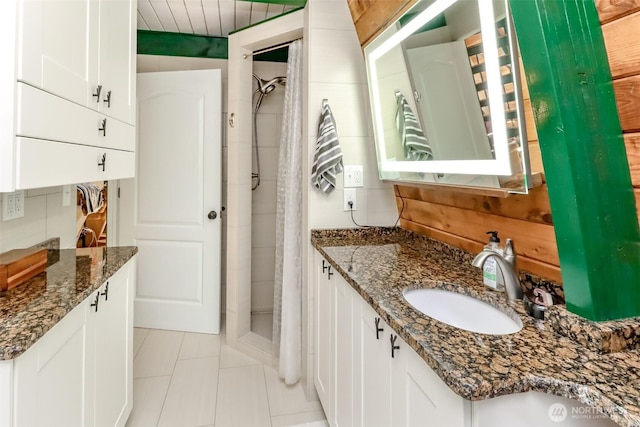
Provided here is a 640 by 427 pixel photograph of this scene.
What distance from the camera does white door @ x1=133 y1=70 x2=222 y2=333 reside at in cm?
282

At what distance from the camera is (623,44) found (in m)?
0.82

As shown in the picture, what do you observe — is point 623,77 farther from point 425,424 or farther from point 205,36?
point 205,36

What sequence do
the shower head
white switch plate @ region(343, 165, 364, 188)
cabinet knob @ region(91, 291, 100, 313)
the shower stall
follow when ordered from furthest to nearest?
1. the shower stall
2. the shower head
3. white switch plate @ region(343, 165, 364, 188)
4. cabinet knob @ region(91, 291, 100, 313)

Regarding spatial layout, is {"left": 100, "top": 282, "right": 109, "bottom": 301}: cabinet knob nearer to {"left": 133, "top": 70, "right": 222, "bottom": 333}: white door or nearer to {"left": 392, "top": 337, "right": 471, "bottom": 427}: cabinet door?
{"left": 392, "top": 337, "right": 471, "bottom": 427}: cabinet door

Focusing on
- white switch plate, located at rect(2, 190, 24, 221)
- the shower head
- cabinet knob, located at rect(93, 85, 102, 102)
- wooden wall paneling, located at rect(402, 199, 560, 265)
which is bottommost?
wooden wall paneling, located at rect(402, 199, 560, 265)

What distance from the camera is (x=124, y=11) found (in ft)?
5.34

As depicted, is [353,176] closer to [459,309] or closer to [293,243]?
[293,243]

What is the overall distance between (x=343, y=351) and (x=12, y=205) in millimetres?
1388

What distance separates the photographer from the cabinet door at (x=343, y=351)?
1375 millimetres

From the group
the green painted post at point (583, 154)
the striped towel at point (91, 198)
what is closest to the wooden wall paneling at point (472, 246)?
the green painted post at point (583, 154)

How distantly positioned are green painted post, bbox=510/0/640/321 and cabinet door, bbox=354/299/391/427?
0.50 meters

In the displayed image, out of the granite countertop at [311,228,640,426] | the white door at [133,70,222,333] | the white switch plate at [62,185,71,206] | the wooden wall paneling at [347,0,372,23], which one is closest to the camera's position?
the granite countertop at [311,228,640,426]

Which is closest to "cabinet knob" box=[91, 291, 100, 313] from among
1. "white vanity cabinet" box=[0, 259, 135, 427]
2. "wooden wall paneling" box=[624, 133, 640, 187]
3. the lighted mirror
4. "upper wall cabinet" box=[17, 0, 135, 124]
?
"white vanity cabinet" box=[0, 259, 135, 427]

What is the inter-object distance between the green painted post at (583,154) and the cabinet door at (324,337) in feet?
3.39
